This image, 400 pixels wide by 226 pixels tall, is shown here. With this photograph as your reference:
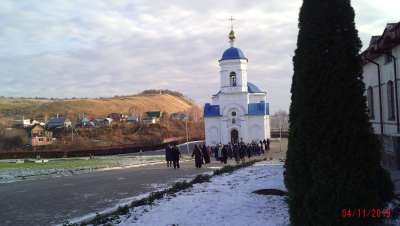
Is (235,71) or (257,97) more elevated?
(235,71)

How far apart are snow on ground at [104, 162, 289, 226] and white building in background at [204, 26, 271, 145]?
3886 centimetres

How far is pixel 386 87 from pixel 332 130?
11.8 metres

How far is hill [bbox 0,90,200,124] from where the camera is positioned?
13675 cm

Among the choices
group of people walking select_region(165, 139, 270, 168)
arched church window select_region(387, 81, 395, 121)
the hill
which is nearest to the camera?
arched church window select_region(387, 81, 395, 121)

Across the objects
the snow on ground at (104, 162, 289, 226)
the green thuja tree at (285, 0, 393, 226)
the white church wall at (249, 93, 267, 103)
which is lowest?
the snow on ground at (104, 162, 289, 226)

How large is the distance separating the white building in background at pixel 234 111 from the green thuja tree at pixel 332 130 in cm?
4435

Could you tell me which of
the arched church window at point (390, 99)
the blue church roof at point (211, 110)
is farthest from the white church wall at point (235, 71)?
the arched church window at point (390, 99)

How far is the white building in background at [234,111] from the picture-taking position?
169 ft

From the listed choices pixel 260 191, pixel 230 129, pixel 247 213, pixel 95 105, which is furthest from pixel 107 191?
pixel 95 105

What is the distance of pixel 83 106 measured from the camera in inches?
5758

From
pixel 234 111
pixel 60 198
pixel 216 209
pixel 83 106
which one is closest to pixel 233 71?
pixel 234 111
